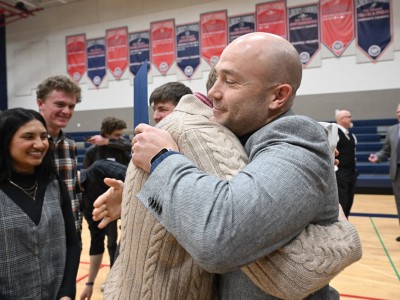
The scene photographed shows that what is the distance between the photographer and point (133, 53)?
10422mm

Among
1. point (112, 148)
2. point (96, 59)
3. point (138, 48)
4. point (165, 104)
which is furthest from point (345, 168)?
point (96, 59)

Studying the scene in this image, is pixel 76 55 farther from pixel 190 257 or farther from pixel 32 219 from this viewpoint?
pixel 190 257

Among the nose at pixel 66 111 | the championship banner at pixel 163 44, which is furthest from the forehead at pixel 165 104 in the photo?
the championship banner at pixel 163 44

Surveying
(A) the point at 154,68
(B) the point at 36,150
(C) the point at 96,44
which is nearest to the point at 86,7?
(C) the point at 96,44

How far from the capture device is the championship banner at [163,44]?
33.0 ft

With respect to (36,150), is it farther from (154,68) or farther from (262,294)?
(154,68)

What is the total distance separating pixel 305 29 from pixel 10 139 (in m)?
8.46

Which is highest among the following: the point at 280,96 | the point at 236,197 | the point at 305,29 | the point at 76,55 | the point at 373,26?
→ the point at 76,55

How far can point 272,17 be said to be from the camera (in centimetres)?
904

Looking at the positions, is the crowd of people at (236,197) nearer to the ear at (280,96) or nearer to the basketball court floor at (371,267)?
the ear at (280,96)

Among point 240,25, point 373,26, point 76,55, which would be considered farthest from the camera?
point 76,55

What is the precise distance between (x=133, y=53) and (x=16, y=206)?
947cm

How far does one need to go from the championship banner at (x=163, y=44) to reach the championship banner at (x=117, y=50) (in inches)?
35.7

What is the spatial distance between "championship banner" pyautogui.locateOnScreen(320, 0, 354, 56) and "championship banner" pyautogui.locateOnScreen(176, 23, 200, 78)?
3.28m
